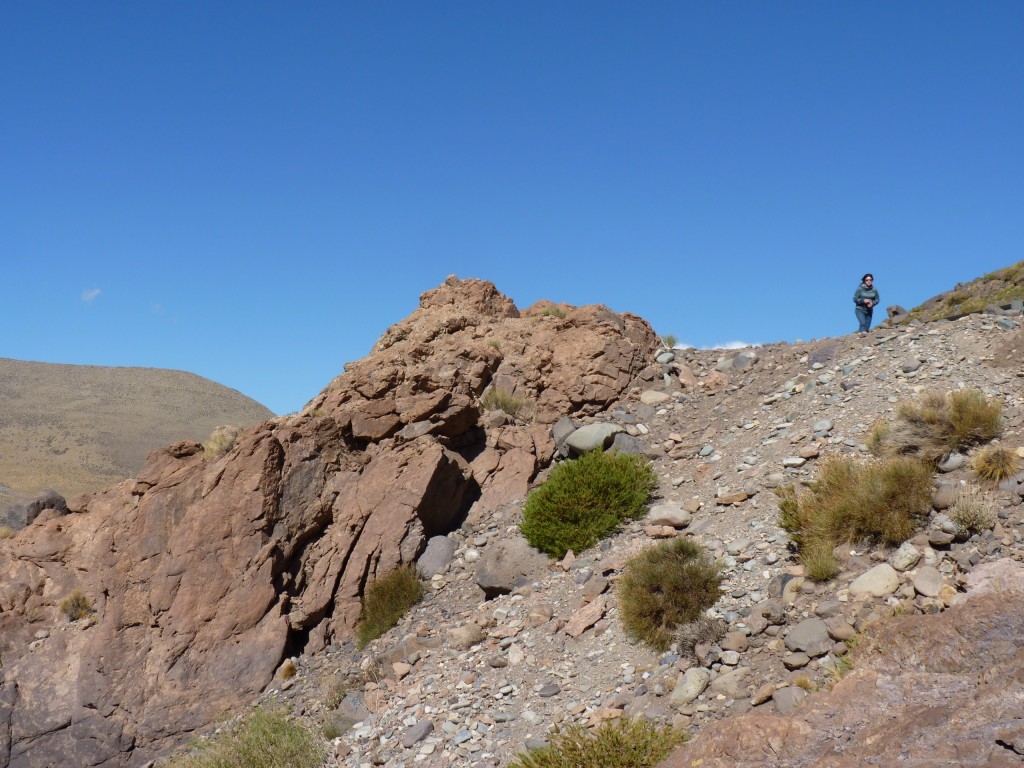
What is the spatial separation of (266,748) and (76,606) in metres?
5.40

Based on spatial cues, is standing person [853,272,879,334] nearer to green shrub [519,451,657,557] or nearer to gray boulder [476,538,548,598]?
green shrub [519,451,657,557]

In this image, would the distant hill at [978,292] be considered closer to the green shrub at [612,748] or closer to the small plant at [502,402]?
the small plant at [502,402]

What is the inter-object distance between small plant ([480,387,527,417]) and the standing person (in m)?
7.66

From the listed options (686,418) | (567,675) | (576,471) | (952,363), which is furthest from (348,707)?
(952,363)

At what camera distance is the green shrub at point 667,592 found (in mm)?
8688

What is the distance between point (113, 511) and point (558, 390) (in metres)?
8.46

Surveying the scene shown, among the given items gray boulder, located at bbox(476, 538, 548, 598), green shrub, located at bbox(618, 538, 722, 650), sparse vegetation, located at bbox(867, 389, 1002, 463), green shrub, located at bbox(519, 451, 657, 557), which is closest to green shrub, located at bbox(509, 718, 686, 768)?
green shrub, located at bbox(618, 538, 722, 650)

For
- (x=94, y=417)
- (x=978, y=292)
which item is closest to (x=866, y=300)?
(x=978, y=292)

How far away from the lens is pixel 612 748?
6.89 metres

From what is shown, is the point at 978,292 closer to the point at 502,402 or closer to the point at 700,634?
the point at 502,402

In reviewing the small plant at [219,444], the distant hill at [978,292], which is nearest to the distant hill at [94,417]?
the small plant at [219,444]

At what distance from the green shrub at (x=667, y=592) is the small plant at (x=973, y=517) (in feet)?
8.33

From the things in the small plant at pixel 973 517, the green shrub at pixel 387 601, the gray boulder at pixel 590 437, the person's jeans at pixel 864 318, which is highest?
the person's jeans at pixel 864 318

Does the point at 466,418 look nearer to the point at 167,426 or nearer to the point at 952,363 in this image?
the point at 952,363
